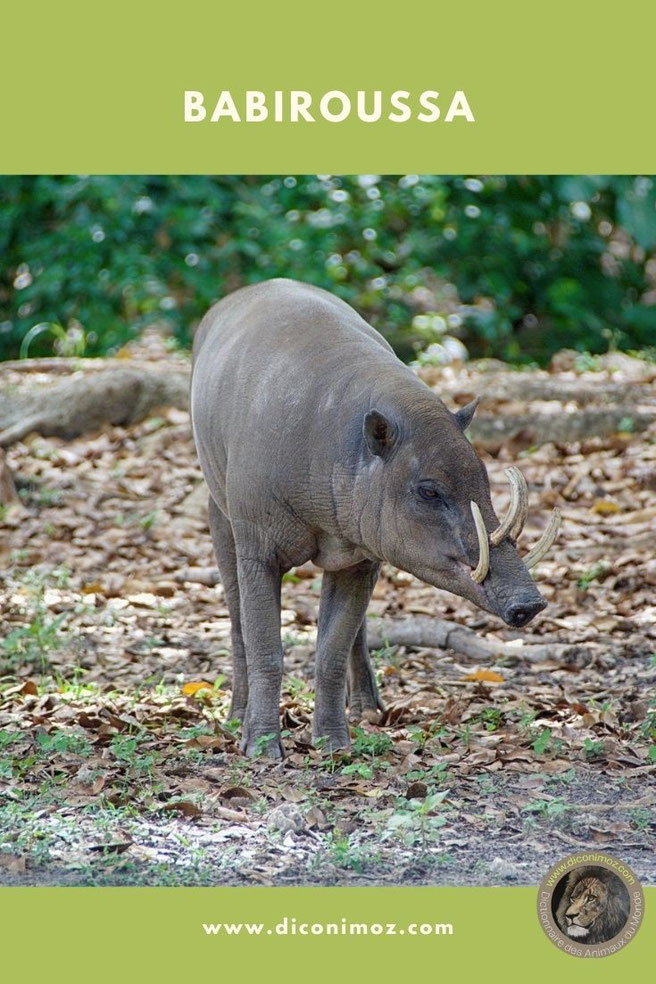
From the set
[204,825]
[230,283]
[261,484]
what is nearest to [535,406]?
[230,283]

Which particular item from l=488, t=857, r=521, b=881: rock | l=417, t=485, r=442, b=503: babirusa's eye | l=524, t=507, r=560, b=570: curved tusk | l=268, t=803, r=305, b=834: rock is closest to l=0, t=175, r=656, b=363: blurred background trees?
l=417, t=485, r=442, b=503: babirusa's eye

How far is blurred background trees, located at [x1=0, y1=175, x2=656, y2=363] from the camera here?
14289 millimetres

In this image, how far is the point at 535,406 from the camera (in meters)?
12.0

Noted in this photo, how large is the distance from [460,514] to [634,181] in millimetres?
9832

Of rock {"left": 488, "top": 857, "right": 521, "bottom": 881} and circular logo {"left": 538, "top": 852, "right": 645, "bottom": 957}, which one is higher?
circular logo {"left": 538, "top": 852, "right": 645, "bottom": 957}

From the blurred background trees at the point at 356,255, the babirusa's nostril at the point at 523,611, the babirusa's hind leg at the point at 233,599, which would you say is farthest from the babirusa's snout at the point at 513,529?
the blurred background trees at the point at 356,255

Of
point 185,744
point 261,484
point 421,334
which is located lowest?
point 421,334

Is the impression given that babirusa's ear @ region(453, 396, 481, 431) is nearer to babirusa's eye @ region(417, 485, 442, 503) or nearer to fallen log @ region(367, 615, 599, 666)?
babirusa's eye @ region(417, 485, 442, 503)

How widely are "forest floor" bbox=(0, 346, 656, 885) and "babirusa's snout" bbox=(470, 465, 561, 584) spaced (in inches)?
39.3

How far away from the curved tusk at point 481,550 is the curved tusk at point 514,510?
2.6 inches

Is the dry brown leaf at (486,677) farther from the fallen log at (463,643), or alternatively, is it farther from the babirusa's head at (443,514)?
the babirusa's head at (443,514)

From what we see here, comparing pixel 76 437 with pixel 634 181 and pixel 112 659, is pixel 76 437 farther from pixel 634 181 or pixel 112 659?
pixel 634 181
